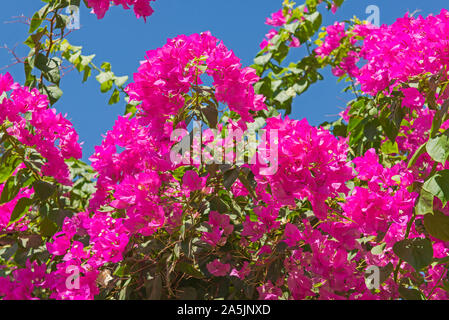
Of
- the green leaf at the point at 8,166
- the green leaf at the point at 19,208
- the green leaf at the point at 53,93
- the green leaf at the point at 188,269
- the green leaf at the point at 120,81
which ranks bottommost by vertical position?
the green leaf at the point at 188,269

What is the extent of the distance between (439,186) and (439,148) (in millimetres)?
100

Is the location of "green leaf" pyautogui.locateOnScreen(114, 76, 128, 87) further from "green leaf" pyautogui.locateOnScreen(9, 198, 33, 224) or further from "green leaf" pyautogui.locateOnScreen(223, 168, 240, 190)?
"green leaf" pyautogui.locateOnScreen(223, 168, 240, 190)

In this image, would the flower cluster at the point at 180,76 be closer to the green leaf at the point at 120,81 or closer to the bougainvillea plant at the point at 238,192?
the bougainvillea plant at the point at 238,192

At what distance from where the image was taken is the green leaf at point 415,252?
4.35 feet

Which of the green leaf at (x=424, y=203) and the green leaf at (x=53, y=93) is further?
the green leaf at (x=53, y=93)

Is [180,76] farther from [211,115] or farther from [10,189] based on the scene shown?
[10,189]

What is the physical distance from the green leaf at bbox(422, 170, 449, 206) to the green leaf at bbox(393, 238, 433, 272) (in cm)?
17

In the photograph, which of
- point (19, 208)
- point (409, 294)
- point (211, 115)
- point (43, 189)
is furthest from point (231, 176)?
point (19, 208)

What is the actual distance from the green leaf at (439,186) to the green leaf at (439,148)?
5cm

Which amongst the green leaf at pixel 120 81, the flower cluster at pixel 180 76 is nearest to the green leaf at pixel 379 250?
the flower cluster at pixel 180 76

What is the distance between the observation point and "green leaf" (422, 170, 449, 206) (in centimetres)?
123

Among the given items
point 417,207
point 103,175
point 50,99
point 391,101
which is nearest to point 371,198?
point 417,207

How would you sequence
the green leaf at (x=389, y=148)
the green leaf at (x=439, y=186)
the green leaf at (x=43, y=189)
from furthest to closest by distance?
the green leaf at (x=389, y=148) → the green leaf at (x=43, y=189) → the green leaf at (x=439, y=186)
